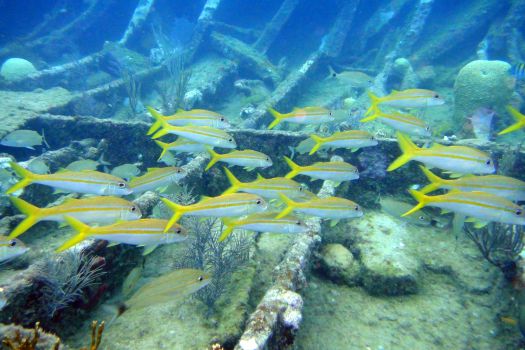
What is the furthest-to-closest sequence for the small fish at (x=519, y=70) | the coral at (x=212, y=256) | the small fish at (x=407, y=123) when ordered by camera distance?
the small fish at (x=519, y=70), the small fish at (x=407, y=123), the coral at (x=212, y=256)

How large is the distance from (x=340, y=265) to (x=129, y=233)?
3365 mm

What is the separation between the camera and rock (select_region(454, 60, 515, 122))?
10695mm

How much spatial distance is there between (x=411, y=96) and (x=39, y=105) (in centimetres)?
1088

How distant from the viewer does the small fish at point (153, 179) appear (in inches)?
163

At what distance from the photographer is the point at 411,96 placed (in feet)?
17.6

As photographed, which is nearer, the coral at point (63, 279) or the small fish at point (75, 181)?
the coral at point (63, 279)

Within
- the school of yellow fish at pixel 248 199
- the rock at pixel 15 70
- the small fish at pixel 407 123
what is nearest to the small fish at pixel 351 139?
the school of yellow fish at pixel 248 199

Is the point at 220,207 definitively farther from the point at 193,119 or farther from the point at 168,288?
the point at 193,119

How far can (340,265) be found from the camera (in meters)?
4.80

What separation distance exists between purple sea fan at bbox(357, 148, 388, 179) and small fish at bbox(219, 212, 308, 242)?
3474mm

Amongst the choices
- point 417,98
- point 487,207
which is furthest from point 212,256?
point 417,98

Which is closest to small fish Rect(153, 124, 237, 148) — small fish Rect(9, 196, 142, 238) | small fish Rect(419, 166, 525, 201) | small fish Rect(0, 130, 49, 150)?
small fish Rect(9, 196, 142, 238)

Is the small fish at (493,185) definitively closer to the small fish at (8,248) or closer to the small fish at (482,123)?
the small fish at (8,248)

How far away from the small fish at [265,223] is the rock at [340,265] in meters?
1.65
